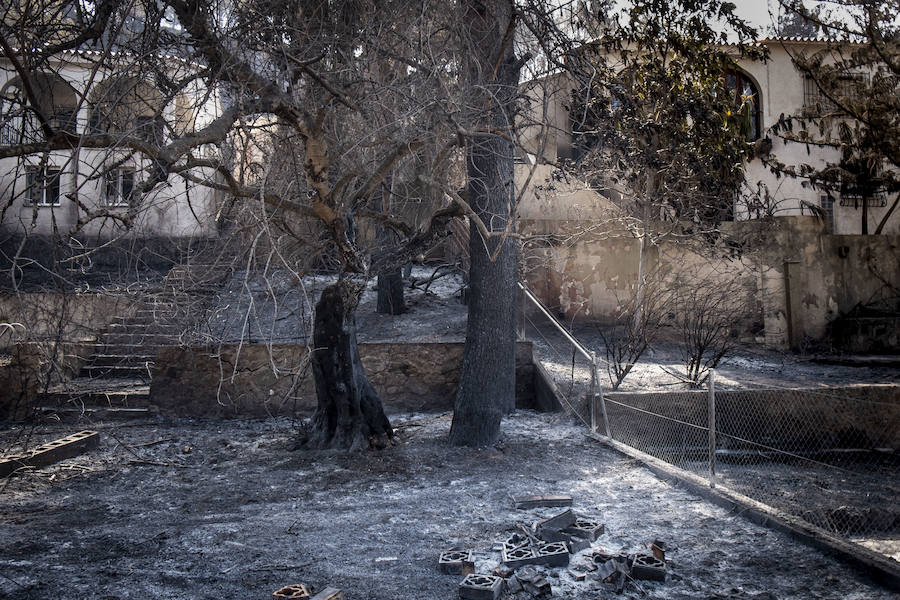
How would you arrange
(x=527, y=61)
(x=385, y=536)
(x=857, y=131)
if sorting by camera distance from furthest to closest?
(x=857, y=131) < (x=527, y=61) < (x=385, y=536)

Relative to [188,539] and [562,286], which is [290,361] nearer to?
[188,539]

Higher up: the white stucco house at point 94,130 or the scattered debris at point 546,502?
the white stucco house at point 94,130

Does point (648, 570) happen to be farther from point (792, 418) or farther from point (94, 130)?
point (792, 418)

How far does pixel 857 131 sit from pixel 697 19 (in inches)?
318

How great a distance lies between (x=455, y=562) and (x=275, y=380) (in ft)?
20.0

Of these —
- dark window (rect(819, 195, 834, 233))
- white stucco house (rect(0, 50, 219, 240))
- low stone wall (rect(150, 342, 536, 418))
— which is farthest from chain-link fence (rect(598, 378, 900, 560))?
dark window (rect(819, 195, 834, 233))

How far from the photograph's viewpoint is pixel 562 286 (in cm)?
1506

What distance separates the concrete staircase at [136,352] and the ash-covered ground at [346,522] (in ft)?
4.24

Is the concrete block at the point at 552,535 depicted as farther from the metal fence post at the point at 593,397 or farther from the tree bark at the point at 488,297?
the metal fence post at the point at 593,397

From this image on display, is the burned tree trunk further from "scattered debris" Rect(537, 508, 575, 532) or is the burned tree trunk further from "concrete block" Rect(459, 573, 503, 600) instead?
"concrete block" Rect(459, 573, 503, 600)

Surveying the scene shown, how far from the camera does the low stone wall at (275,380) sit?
33.2 ft

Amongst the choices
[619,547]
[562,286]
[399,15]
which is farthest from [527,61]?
[562,286]

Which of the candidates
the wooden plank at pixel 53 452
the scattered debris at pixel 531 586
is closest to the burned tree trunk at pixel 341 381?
the wooden plank at pixel 53 452

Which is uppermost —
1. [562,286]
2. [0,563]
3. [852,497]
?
[562,286]
